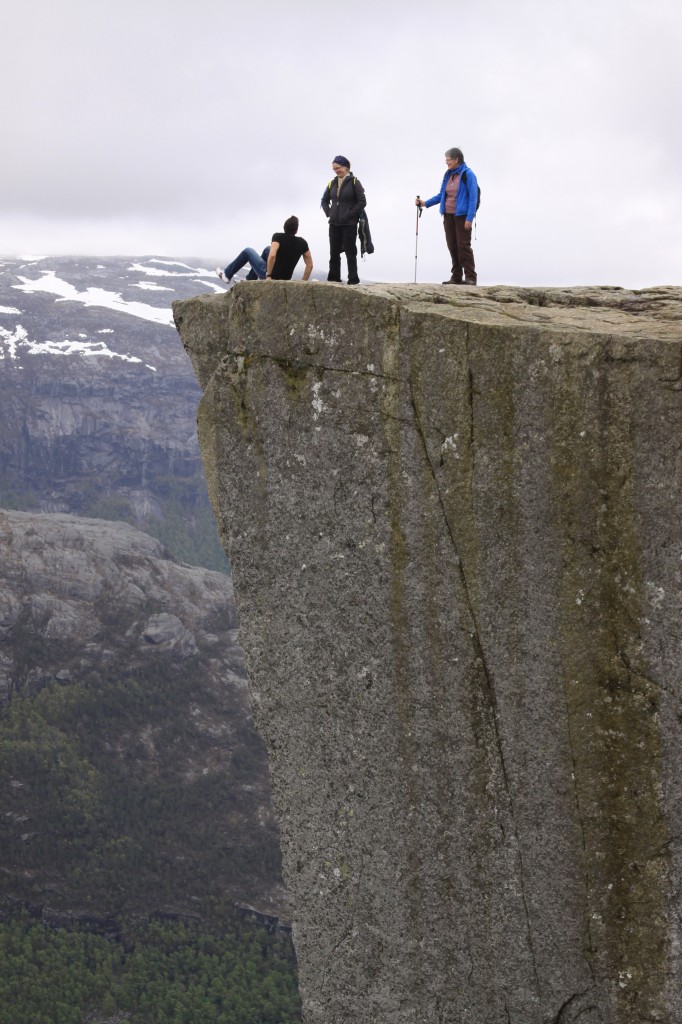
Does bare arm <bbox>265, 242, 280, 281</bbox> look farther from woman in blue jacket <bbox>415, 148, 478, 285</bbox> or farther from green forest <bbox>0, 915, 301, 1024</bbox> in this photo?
green forest <bbox>0, 915, 301, 1024</bbox>

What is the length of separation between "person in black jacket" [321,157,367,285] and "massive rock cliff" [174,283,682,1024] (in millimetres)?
2262

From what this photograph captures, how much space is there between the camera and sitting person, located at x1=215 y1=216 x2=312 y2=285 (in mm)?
11938

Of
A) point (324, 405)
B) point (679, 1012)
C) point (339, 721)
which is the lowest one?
point (679, 1012)

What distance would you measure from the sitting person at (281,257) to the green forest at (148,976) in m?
100

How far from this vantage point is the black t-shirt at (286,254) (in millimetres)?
11977

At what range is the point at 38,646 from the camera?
178 metres

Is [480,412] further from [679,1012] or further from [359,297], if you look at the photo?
[679,1012]

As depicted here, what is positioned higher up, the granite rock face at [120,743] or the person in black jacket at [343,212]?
the person in black jacket at [343,212]

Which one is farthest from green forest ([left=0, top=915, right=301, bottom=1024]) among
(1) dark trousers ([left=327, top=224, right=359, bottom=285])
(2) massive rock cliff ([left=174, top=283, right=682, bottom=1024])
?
(1) dark trousers ([left=327, top=224, right=359, bottom=285])

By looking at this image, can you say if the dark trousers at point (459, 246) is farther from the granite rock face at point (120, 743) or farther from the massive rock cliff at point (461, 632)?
the granite rock face at point (120, 743)

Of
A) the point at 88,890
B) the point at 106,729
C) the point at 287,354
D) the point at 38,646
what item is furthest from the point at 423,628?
the point at 38,646

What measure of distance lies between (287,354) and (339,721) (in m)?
3.47

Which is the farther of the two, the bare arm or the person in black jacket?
the person in black jacket

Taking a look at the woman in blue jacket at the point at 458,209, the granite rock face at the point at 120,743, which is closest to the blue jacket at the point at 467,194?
the woman in blue jacket at the point at 458,209
